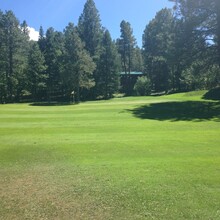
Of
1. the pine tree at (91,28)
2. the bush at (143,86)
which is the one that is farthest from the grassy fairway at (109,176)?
the pine tree at (91,28)

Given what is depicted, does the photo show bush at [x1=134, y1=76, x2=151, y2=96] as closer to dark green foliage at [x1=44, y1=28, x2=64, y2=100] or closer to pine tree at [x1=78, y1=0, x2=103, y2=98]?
pine tree at [x1=78, y1=0, x2=103, y2=98]

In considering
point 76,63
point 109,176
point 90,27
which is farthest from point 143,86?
point 109,176

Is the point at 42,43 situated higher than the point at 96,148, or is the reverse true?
the point at 42,43

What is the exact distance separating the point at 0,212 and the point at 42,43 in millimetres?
82113

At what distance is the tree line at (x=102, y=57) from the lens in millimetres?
37156

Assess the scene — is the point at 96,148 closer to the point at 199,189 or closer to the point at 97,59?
the point at 199,189

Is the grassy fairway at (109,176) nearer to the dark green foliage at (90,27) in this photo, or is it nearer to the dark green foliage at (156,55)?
the dark green foliage at (156,55)

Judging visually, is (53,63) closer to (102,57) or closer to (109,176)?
(102,57)

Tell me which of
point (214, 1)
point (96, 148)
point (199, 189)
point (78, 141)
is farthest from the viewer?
point (214, 1)

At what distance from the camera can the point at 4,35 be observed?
67000mm

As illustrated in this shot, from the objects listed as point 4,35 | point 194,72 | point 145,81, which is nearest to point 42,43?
point 4,35

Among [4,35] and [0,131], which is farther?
[4,35]

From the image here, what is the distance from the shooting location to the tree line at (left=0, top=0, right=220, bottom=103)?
122 ft

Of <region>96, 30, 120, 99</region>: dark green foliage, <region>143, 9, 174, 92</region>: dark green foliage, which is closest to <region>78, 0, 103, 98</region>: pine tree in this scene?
<region>96, 30, 120, 99</region>: dark green foliage
